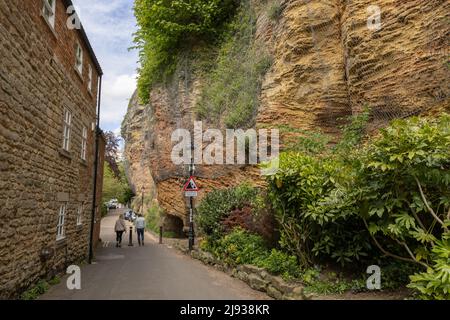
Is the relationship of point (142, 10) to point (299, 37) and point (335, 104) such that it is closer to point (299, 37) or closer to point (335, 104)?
point (299, 37)

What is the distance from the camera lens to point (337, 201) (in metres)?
6.15

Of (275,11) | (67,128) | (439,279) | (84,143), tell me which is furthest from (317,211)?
(84,143)

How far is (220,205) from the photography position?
11188mm

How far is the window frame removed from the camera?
10.0m

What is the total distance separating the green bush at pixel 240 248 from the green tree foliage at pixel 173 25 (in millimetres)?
10977

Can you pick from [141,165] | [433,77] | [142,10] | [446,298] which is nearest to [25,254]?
[446,298]

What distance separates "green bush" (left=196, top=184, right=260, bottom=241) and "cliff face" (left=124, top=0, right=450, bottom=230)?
1.27m

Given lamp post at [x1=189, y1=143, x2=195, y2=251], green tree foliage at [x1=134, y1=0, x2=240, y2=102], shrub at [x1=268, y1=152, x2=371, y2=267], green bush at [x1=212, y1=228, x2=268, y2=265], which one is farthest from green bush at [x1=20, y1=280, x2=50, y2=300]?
green tree foliage at [x1=134, y1=0, x2=240, y2=102]

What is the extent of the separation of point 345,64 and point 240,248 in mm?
6465

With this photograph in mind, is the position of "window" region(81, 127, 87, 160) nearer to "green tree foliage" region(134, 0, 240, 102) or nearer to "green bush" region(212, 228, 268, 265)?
"green bush" region(212, 228, 268, 265)

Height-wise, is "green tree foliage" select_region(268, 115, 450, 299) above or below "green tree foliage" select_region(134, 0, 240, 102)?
below

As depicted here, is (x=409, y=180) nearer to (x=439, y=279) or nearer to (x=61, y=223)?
(x=439, y=279)

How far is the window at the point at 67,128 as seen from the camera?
1009cm
